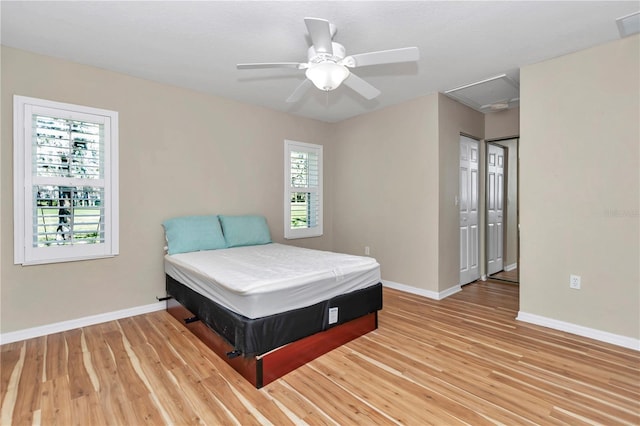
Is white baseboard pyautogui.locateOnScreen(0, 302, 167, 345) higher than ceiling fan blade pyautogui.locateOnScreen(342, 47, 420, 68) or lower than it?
lower

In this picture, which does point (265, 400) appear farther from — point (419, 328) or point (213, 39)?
point (213, 39)

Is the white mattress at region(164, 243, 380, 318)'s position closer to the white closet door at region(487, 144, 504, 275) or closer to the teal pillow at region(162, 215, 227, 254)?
the teal pillow at region(162, 215, 227, 254)

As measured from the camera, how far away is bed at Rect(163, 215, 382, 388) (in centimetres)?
204

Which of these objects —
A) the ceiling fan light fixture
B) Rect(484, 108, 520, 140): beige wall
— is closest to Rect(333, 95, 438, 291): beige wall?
Rect(484, 108, 520, 140): beige wall

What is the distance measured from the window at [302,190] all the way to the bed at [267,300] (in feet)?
4.39

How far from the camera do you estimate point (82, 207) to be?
2.94 m

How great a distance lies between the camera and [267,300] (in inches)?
81.0

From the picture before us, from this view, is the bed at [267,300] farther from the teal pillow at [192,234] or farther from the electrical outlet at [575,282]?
the electrical outlet at [575,282]

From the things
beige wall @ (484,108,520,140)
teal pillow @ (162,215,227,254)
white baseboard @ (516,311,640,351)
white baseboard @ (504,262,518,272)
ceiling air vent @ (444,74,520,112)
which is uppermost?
ceiling air vent @ (444,74,520,112)

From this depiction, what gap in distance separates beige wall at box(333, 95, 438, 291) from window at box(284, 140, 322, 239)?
38cm

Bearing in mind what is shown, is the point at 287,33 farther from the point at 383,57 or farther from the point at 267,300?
the point at 267,300

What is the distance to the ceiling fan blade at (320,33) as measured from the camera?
1.74 meters

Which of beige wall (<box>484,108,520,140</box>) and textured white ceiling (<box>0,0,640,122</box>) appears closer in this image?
textured white ceiling (<box>0,0,640,122</box>)

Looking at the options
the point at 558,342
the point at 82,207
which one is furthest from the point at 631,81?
the point at 82,207
